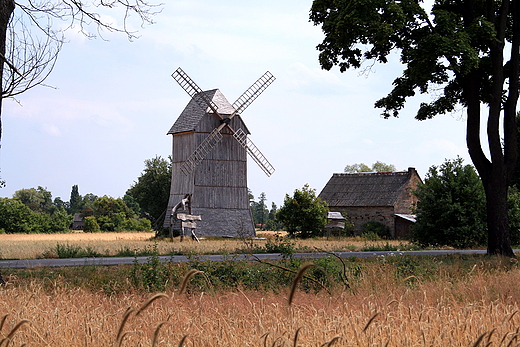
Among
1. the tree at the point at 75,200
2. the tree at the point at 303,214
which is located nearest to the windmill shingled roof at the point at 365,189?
A: the tree at the point at 303,214

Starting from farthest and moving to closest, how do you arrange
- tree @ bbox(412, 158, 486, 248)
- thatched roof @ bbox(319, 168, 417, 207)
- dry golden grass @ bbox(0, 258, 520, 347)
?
thatched roof @ bbox(319, 168, 417, 207) → tree @ bbox(412, 158, 486, 248) → dry golden grass @ bbox(0, 258, 520, 347)

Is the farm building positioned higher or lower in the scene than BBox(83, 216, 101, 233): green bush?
higher

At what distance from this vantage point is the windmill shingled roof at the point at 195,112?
43319mm

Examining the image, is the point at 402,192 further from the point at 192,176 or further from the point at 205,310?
the point at 205,310

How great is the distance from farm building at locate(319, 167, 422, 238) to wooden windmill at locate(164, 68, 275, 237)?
12.8 metres

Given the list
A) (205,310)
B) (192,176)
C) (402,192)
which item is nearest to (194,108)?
(192,176)

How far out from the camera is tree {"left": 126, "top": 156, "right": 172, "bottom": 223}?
6259cm

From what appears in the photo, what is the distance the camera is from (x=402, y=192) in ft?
175

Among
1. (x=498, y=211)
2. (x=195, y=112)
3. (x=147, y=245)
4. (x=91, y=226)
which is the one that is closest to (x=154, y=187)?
(x=91, y=226)

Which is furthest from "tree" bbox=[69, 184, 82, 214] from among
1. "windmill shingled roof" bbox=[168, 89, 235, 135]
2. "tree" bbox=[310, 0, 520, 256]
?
"tree" bbox=[310, 0, 520, 256]

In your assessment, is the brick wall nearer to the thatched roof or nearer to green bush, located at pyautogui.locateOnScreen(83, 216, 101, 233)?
the thatched roof

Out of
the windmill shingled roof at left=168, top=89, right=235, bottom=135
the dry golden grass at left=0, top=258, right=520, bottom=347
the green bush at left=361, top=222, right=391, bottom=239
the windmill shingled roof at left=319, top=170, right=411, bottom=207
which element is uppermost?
the windmill shingled roof at left=168, top=89, right=235, bottom=135

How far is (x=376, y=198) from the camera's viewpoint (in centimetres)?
5303

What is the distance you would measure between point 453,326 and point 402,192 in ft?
159
